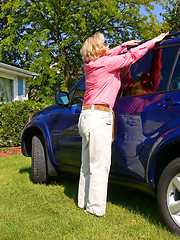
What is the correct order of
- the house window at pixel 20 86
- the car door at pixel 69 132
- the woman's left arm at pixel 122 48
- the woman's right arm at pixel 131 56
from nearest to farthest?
the woman's right arm at pixel 131 56 < the woman's left arm at pixel 122 48 < the car door at pixel 69 132 < the house window at pixel 20 86

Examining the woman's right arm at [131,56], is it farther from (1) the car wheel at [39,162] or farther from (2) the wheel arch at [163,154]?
(1) the car wheel at [39,162]

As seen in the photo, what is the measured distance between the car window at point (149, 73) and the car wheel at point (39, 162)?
1783 mm

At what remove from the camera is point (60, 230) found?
9.88ft

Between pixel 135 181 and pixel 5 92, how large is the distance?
11.2 meters

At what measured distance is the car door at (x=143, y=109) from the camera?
9.23ft

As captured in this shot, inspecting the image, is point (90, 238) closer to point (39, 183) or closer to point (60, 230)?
point (60, 230)

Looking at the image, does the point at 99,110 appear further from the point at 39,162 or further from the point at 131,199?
the point at 39,162

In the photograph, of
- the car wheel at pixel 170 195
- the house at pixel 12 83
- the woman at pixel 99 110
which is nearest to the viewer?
the car wheel at pixel 170 195

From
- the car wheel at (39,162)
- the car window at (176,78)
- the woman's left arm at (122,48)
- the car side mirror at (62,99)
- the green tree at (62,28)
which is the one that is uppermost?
the green tree at (62,28)

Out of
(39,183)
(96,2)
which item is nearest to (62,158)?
(39,183)

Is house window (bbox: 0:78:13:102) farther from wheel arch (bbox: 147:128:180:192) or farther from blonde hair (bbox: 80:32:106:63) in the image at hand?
wheel arch (bbox: 147:128:180:192)

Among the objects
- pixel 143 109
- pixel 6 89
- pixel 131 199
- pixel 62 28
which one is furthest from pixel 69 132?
pixel 62 28

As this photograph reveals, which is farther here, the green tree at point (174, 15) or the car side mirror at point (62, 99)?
the green tree at point (174, 15)

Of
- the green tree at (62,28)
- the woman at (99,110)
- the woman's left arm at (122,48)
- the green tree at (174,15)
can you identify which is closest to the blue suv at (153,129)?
the woman at (99,110)
